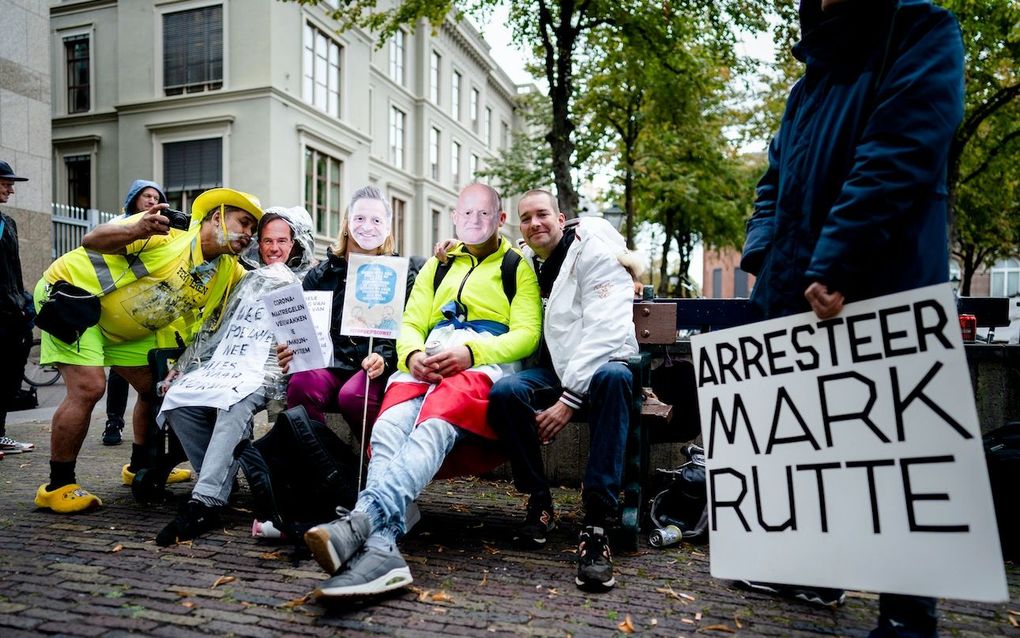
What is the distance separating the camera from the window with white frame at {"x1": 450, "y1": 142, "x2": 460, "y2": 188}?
34.4 meters

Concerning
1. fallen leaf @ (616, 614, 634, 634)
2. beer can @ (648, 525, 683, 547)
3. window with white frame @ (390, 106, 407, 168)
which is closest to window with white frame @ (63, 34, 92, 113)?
window with white frame @ (390, 106, 407, 168)

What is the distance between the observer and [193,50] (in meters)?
21.1

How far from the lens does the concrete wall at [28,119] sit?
39.1 ft

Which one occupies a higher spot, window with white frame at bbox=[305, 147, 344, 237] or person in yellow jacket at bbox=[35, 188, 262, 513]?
window with white frame at bbox=[305, 147, 344, 237]

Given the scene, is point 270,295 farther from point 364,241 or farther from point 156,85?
point 156,85

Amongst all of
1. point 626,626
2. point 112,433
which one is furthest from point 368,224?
point 112,433

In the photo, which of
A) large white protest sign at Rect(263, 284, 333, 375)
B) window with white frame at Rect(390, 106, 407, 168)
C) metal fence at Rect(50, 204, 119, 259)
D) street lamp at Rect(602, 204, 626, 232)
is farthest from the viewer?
window with white frame at Rect(390, 106, 407, 168)

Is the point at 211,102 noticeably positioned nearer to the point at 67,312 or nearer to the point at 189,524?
the point at 67,312

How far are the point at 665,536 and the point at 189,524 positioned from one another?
247cm

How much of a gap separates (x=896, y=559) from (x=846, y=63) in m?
1.75

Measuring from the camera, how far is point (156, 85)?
21.6m

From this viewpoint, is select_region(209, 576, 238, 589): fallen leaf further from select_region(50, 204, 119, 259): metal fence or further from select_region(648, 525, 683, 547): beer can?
select_region(50, 204, 119, 259): metal fence

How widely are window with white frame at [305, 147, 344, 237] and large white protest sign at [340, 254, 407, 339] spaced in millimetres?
18890

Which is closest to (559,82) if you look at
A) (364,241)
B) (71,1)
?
(364,241)
